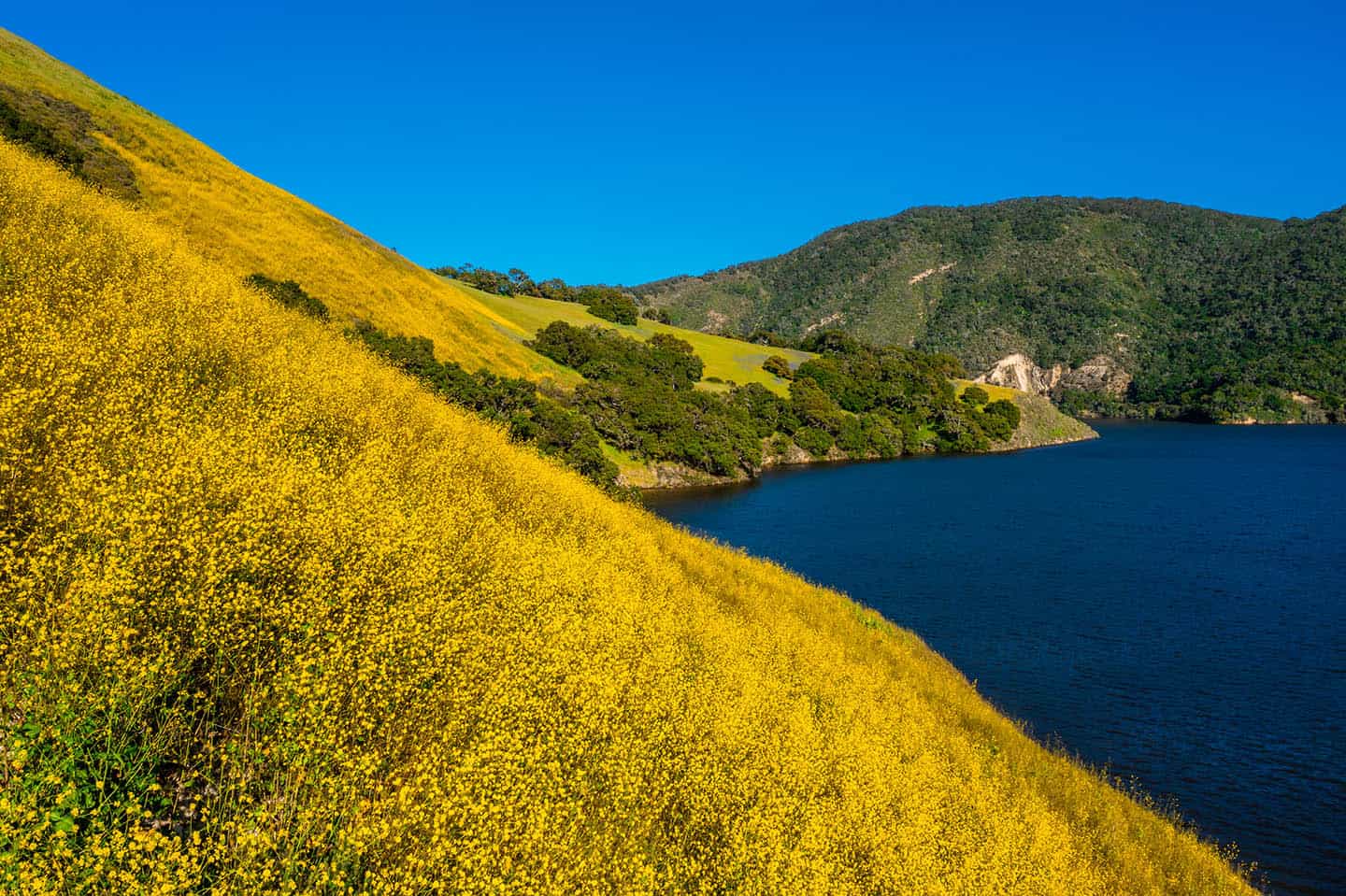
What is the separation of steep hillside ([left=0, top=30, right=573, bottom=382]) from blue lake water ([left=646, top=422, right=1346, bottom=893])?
2941 centimetres

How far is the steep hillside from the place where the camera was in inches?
1599

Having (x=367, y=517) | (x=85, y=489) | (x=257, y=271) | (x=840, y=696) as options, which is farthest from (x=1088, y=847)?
(x=257, y=271)

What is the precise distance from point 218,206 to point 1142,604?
6315 cm

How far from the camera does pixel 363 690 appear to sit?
9570 millimetres

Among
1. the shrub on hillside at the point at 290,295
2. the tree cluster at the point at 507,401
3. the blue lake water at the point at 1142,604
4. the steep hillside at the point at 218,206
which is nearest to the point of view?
the blue lake water at the point at 1142,604

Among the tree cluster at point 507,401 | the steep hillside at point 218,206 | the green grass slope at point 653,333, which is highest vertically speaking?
the green grass slope at point 653,333

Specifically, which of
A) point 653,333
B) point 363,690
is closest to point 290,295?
point 363,690

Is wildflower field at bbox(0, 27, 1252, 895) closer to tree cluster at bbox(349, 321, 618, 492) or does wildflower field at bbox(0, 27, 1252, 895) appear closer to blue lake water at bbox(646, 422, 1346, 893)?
blue lake water at bbox(646, 422, 1346, 893)

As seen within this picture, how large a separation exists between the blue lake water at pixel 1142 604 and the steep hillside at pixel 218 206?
29410 mm

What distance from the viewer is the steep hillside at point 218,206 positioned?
40.6 m

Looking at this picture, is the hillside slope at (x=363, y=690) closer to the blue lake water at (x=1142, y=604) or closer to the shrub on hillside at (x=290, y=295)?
the blue lake water at (x=1142, y=604)

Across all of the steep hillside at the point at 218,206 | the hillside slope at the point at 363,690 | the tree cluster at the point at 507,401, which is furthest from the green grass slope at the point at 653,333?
the hillside slope at the point at 363,690

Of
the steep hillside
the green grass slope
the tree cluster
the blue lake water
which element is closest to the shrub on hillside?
the steep hillside

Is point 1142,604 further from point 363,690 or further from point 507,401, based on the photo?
point 507,401
